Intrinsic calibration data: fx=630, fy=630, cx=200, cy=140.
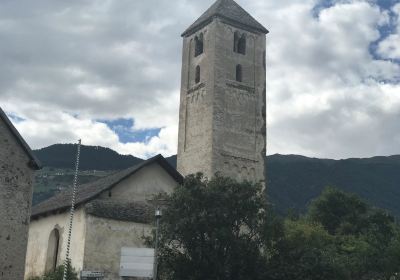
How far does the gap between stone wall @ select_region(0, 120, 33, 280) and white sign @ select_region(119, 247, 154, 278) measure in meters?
4.94

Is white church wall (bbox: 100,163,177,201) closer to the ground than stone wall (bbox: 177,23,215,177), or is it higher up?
closer to the ground

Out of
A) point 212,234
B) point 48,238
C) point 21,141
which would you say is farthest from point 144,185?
point 21,141

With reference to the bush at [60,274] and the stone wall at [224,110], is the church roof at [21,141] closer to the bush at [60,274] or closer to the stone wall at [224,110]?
the bush at [60,274]

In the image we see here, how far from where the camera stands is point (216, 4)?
202 ft

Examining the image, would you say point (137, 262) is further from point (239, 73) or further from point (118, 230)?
point (239, 73)

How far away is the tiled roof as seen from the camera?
31.9 metres

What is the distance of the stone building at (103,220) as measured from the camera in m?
31.7

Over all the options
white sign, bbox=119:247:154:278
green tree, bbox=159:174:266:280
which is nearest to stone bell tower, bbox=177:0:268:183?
green tree, bbox=159:174:266:280

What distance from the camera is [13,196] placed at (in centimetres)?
2592

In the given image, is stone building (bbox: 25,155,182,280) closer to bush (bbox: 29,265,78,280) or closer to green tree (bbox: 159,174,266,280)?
bush (bbox: 29,265,78,280)

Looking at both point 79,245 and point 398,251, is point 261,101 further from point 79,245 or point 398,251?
point 79,245

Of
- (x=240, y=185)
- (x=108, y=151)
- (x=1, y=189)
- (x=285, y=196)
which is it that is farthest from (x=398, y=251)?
(x=285, y=196)

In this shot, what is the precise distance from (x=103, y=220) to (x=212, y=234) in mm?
6879

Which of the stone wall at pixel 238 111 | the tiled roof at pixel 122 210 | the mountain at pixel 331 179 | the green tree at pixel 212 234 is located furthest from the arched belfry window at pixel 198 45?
the mountain at pixel 331 179
